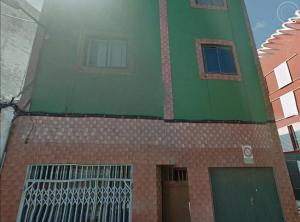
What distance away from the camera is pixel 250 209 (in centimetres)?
575

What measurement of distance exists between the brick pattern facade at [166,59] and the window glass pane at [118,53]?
1.32 meters

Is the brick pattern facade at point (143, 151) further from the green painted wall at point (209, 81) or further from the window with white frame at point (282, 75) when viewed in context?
the window with white frame at point (282, 75)

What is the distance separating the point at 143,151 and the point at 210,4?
6.78 meters

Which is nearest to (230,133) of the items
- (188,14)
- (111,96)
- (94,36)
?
(111,96)

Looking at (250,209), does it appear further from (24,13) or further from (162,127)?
(24,13)

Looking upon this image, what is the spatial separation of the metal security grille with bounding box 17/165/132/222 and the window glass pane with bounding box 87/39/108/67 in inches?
129

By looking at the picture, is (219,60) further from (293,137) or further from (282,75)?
(282,75)

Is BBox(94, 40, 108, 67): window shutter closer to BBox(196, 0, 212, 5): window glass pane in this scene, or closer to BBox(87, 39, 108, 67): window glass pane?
BBox(87, 39, 108, 67): window glass pane

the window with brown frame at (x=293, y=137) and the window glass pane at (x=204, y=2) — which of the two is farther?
the window with brown frame at (x=293, y=137)

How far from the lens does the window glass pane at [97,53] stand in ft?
21.1

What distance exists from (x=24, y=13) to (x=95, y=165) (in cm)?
540

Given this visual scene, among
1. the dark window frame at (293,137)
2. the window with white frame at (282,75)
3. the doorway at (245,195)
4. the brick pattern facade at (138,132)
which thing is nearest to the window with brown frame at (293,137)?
the dark window frame at (293,137)

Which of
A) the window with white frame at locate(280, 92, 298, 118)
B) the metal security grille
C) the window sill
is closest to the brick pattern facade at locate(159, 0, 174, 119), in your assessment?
the window sill

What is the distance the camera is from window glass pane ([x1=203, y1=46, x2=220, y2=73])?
7.12 meters
